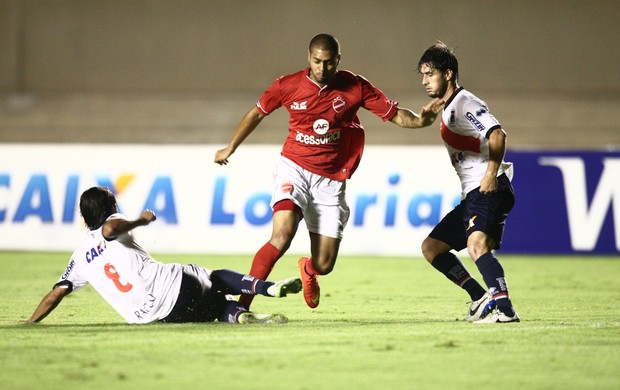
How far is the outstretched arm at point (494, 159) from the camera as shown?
25.2 ft

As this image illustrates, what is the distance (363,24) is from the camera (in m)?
24.5

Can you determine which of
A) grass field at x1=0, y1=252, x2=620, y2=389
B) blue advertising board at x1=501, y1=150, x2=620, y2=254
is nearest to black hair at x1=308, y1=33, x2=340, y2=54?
grass field at x1=0, y1=252, x2=620, y2=389

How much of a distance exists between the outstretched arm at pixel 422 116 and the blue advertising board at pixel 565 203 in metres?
7.34

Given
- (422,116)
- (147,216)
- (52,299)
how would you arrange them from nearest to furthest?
(147,216), (52,299), (422,116)

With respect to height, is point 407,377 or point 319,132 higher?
point 319,132

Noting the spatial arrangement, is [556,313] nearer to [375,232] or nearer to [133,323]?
[133,323]

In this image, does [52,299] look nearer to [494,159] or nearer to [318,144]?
[318,144]

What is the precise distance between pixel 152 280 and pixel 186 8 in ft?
60.1

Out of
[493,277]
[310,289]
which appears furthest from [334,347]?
[310,289]

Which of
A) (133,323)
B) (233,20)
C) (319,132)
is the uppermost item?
(233,20)

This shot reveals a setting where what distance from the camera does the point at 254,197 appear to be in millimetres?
15703

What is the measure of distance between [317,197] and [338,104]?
29.1 inches

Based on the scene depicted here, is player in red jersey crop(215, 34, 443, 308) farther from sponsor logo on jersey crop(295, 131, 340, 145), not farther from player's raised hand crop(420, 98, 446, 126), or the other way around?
player's raised hand crop(420, 98, 446, 126)

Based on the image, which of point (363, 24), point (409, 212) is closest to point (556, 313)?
point (409, 212)
